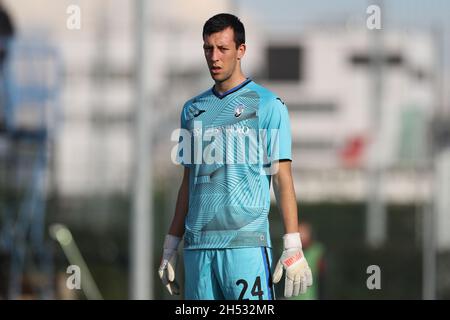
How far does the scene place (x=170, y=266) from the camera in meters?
6.26

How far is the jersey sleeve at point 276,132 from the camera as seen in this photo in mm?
5984

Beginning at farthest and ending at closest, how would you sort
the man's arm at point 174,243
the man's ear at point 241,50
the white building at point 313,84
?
the white building at point 313,84 < the man's arm at point 174,243 < the man's ear at point 241,50

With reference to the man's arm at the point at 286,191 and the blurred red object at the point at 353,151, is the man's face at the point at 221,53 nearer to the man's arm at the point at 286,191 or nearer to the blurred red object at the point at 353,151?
Result: the man's arm at the point at 286,191

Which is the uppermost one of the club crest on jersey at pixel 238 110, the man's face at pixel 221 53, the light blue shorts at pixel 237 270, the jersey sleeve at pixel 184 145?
the man's face at pixel 221 53

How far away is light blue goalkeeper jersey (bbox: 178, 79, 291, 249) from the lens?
599 cm

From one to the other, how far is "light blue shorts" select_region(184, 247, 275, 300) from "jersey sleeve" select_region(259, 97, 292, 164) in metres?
0.43

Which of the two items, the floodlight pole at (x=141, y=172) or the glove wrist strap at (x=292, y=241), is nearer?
the glove wrist strap at (x=292, y=241)

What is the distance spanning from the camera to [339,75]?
100438 millimetres

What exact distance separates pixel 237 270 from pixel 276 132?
2.07 feet

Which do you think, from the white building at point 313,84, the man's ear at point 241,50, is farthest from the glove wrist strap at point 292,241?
the white building at point 313,84

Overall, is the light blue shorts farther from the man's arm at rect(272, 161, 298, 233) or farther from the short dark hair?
the short dark hair

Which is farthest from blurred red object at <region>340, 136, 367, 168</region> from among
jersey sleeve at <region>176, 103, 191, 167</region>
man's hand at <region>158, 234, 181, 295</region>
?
jersey sleeve at <region>176, 103, 191, 167</region>
